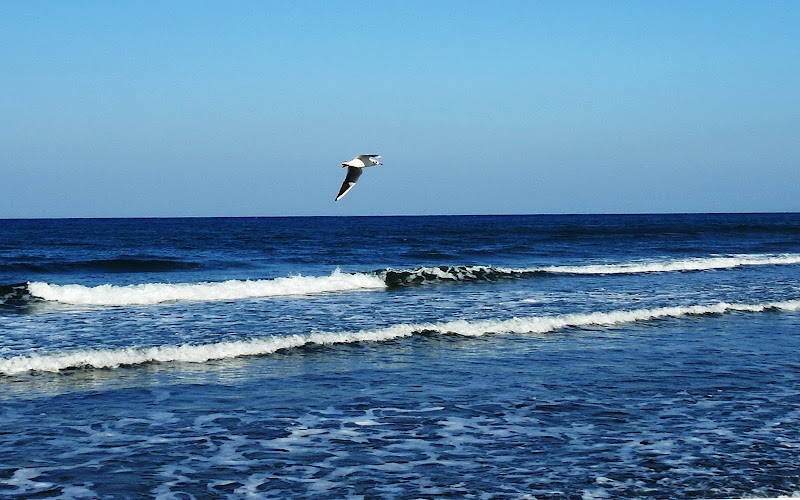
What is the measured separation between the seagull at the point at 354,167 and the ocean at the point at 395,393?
238 cm

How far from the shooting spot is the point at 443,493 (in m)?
5.92

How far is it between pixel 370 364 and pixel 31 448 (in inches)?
184

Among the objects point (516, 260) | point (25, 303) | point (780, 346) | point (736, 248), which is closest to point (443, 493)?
point (780, 346)

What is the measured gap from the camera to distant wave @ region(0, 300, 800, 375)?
10492 millimetres

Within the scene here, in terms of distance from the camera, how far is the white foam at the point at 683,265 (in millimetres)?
27745

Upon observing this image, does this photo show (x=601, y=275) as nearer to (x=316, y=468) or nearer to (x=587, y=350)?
(x=587, y=350)

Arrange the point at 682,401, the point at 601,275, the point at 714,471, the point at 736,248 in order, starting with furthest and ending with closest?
the point at 736,248, the point at 601,275, the point at 682,401, the point at 714,471

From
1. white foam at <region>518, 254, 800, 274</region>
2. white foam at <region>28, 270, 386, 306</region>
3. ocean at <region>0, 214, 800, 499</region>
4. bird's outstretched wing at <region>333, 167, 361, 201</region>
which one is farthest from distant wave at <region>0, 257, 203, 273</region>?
bird's outstretched wing at <region>333, 167, 361, 201</region>

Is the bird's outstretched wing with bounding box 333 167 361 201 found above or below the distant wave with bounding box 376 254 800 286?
Result: above

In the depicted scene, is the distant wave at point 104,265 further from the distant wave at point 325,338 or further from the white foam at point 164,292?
the distant wave at point 325,338

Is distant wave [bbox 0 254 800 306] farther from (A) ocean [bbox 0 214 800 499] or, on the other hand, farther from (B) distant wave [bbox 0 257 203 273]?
(B) distant wave [bbox 0 257 203 273]

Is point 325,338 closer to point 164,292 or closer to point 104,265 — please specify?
point 164,292

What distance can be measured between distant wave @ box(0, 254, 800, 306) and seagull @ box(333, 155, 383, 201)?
7.59m

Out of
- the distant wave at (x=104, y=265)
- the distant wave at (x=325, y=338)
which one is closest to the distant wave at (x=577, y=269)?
the distant wave at (x=325, y=338)
